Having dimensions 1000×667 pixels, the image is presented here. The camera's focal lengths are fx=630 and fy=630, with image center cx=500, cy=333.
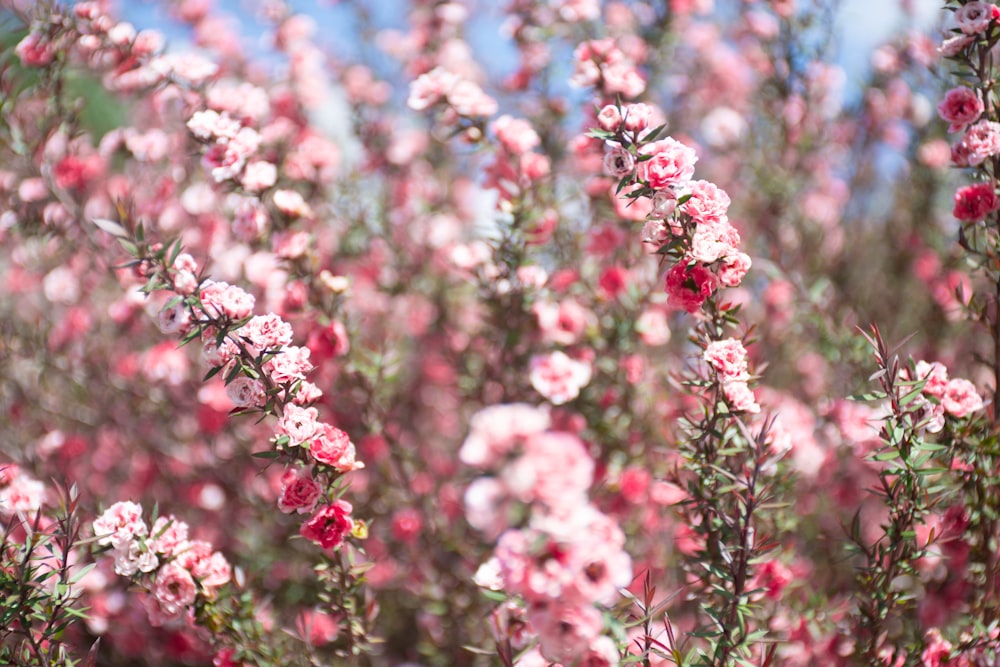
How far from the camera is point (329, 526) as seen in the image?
→ 1824 mm

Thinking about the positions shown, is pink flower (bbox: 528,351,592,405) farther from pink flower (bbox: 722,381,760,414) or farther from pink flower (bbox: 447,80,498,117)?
pink flower (bbox: 447,80,498,117)

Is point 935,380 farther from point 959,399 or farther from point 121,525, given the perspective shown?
point 121,525

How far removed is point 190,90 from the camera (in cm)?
262

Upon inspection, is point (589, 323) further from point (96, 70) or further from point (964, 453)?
point (96, 70)

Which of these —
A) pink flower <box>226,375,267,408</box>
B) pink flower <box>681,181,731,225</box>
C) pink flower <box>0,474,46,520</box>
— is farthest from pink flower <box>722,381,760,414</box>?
pink flower <box>0,474,46,520</box>

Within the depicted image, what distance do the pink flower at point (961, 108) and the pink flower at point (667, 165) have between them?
41.7 inches

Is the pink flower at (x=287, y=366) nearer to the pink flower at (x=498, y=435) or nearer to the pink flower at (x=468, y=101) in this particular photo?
the pink flower at (x=498, y=435)

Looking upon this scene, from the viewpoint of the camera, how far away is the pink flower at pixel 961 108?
2.03 metres

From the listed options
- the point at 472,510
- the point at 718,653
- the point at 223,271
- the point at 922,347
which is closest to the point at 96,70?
the point at 223,271

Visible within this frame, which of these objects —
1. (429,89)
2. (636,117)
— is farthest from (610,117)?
(429,89)

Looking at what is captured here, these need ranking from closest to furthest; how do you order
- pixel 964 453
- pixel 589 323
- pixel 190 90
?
pixel 964 453 → pixel 190 90 → pixel 589 323

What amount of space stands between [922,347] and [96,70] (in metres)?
4.95

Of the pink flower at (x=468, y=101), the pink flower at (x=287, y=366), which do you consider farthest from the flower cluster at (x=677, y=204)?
the pink flower at (x=287, y=366)

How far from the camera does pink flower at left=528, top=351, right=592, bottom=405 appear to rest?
254 cm
